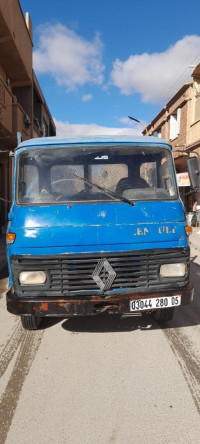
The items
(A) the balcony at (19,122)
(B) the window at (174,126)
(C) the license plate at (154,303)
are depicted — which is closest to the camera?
(C) the license plate at (154,303)

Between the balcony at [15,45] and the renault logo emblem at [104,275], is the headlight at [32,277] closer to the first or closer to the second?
the renault logo emblem at [104,275]

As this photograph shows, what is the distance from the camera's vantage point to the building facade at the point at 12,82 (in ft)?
39.7

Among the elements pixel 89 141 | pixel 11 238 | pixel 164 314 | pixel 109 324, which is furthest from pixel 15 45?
pixel 164 314

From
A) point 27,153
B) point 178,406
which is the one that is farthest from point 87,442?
point 27,153

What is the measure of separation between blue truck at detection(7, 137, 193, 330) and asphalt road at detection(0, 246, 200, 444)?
1.56ft

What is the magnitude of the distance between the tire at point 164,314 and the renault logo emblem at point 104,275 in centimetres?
115

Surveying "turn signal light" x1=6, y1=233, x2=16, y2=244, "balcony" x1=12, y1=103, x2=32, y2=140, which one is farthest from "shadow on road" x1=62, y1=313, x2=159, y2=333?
"balcony" x1=12, y1=103, x2=32, y2=140

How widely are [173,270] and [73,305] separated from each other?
1094 mm

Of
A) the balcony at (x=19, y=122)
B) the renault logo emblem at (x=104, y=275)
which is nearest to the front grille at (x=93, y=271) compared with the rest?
the renault logo emblem at (x=104, y=275)

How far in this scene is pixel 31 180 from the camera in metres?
3.97

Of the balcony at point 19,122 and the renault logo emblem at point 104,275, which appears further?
the balcony at point 19,122

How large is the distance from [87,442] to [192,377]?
121 centimetres

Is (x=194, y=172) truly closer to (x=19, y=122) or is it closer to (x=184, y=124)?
(x=19, y=122)

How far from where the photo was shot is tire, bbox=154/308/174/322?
4.22m
